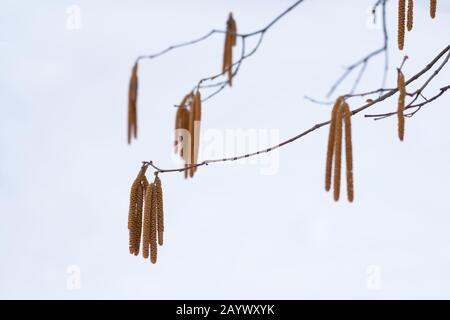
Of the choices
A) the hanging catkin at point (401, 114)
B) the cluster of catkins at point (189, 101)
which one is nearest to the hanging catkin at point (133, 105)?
the cluster of catkins at point (189, 101)

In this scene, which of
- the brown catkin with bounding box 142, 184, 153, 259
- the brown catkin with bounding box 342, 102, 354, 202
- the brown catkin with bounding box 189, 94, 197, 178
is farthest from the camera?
the brown catkin with bounding box 142, 184, 153, 259

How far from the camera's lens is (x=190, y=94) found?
→ 95 centimetres

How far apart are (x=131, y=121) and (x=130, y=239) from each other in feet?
0.88

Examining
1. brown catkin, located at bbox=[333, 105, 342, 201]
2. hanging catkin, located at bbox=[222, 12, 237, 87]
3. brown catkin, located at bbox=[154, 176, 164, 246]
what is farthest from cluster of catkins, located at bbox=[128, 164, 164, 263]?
brown catkin, located at bbox=[333, 105, 342, 201]

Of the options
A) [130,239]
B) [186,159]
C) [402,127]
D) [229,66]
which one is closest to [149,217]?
[130,239]

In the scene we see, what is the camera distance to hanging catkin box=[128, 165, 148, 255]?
42.4 inches

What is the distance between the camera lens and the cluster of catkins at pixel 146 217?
108 cm

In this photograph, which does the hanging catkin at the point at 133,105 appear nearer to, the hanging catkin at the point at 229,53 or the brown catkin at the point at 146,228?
the hanging catkin at the point at 229,53

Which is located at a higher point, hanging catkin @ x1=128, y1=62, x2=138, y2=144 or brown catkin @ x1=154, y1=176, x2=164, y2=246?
hanging catkin @ x1=128, y1=62, x2=138, y2=144

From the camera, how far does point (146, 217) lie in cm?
108

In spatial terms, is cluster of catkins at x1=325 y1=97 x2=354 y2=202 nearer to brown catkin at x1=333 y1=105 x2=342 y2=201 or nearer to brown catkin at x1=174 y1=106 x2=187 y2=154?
brown catkin at x1=333 y1=105 x2=342 y2=201

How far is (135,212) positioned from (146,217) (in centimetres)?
2

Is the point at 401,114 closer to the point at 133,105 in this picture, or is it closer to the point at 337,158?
the point at 337,158

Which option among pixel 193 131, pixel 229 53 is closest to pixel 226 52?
pixel 229 53
